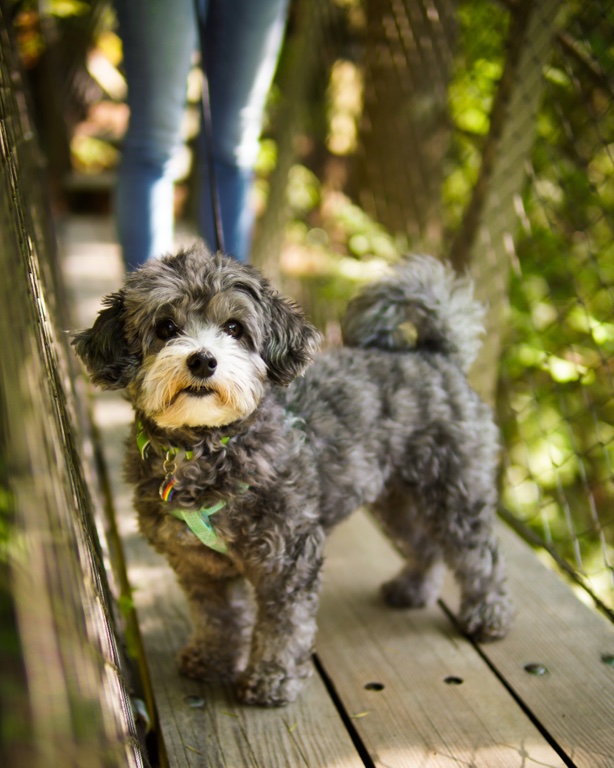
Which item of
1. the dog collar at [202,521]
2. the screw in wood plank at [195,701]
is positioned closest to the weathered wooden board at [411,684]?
the screw in wood plank at [195,701]

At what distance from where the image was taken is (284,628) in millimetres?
2203

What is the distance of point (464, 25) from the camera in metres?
4.16

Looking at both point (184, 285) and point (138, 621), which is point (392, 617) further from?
point (184, 285)

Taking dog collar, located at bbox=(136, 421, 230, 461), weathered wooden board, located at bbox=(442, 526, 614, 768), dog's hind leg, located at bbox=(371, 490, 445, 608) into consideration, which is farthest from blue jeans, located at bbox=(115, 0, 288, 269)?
weathered wooden board, located at bbox=(442, 526, 614, 768)

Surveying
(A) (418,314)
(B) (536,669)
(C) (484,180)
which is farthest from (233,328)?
(C) (484,180)

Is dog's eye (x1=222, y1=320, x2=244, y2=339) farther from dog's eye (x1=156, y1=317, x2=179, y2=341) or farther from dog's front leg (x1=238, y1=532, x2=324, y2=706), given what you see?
dog's front leg (x1=238, y1=532, x2=324, y2=706)

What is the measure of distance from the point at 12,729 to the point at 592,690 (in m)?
1.87

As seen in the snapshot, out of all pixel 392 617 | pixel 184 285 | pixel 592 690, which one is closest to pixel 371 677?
pixel 392 617

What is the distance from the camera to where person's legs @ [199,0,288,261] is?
2.95 metres

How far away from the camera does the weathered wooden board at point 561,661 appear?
209 centimetres

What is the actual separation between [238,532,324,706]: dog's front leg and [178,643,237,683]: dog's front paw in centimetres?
10

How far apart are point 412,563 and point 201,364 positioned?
1.18 metres

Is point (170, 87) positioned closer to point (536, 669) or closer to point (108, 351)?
point (108, 351)

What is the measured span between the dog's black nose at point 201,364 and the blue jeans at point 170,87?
102cm
